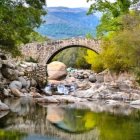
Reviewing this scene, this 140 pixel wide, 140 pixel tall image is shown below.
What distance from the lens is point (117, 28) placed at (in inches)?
1900

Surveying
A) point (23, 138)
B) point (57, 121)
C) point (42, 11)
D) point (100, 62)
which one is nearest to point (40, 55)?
point (100, 62)

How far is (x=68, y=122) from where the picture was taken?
23.9 metres

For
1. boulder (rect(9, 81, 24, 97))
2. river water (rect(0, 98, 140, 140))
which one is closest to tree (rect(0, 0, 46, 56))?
river water (rect(0, 98, 140, 140))

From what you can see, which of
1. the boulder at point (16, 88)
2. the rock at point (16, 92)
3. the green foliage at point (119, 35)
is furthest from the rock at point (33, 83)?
the green foliage at point (119, 35)

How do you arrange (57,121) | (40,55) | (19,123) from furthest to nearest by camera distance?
(40,55)
(57,121)
(19,123)

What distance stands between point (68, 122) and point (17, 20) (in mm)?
6912

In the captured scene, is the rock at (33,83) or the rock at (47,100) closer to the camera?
the rock at (47,100)

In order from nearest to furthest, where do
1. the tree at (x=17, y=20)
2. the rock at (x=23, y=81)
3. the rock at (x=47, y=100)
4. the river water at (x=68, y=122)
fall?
the river water at (x=68, y=122) → the tree at (x=17, y=20) → the rock at (x=47, y=100) → the rock at (x=23, y=81)

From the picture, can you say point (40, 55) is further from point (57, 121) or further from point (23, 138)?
point (23, 138)

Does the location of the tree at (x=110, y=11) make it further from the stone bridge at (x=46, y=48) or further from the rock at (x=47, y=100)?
the stone bridge at (x=46, y=48)

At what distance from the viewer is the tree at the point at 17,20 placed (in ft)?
89.4

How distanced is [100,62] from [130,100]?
1883cm

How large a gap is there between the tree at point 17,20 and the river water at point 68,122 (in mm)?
3946

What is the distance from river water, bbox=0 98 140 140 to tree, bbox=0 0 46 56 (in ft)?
12.9
